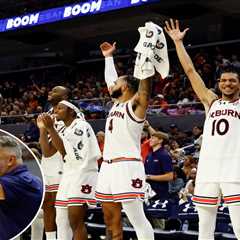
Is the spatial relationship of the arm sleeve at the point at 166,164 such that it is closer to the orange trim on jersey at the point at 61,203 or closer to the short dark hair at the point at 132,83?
the orange trim on jersey at the point at 61,203

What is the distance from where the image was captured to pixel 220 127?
15.1 feet

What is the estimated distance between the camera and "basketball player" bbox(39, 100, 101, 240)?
5785mm

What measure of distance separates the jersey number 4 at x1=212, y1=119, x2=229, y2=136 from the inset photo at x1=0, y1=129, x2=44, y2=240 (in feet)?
6.09

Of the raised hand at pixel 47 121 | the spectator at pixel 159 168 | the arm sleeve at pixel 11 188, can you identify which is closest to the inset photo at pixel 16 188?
the arm sleeve at pixel 11 188

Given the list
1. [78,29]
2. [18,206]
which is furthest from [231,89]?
[78,29]

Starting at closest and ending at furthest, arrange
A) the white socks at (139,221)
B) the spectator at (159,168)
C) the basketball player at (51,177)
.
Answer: the white socks at (139,221), the basketball player at (51,177), the spectator at (159,168)

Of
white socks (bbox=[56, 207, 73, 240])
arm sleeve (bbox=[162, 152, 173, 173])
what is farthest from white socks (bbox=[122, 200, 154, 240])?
arm sleeve (bbox=[162, 152, 173, 173])

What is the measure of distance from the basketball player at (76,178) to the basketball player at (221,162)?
5.11 ft

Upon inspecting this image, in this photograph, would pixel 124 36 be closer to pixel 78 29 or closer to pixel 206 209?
pixel 78 29

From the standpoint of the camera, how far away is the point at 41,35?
21297 millimetres

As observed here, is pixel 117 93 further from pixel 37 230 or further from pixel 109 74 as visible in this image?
pixel 37 230

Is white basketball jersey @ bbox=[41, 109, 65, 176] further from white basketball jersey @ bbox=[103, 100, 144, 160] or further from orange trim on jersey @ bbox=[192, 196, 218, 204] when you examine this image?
orange trim on jersey @ bbox=[192, 196, 218, 204]

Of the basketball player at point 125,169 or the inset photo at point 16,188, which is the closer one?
the inset photo at point 16,188

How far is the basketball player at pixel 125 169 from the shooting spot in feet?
16.5
